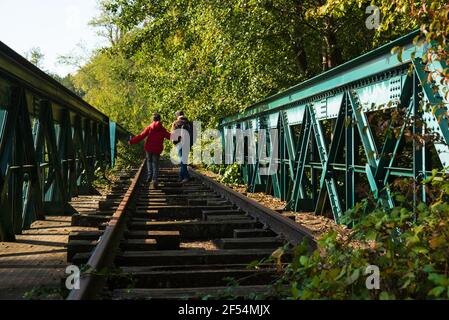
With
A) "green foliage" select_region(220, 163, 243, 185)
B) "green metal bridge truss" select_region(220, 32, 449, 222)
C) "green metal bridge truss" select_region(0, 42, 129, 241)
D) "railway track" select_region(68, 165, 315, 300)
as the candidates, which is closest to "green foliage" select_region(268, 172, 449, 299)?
"railway track" select_region(68, 165, 315, 300)

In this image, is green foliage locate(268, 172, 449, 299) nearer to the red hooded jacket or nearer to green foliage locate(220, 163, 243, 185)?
the red hooded jacket

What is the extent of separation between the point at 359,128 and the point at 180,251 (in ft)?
8.54

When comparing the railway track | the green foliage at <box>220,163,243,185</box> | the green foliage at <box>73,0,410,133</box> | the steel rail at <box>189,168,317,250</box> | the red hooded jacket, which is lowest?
the railway track

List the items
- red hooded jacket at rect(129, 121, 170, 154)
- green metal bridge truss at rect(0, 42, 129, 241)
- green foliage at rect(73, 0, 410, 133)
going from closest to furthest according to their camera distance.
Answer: green metal bridge truss at rect(0, 42, 129, 241) < red hooded jacket at rect(129, 121, 170, 154) < green foliage at rect(73, 0, 410, 133)

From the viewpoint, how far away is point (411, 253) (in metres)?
3.27

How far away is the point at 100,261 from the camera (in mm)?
4539

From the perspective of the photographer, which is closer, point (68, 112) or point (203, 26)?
point (68, 112)

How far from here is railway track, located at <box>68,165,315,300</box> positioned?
4000mm

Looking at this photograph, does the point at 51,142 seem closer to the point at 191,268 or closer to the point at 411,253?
the point at 191,268

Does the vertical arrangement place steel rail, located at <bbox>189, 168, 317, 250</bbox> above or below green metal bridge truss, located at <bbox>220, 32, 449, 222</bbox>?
below

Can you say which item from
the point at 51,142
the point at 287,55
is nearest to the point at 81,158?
the point at 51,142

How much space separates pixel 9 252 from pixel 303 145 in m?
5.29

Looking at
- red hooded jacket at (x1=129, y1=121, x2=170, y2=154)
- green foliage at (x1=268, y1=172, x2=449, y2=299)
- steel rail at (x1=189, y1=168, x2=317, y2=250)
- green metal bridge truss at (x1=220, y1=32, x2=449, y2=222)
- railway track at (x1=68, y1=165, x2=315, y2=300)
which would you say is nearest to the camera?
green foliage at (x1=268, y1=172, x2=449, y2=299)

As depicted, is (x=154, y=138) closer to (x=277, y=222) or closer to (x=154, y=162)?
(x=154, y=162)
